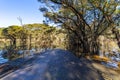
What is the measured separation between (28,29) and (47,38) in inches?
302

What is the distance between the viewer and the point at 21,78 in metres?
8.06

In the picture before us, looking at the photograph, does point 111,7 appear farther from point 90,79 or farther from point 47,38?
point 47,38

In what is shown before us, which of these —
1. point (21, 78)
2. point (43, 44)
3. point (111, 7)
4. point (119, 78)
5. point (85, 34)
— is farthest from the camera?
point (43, 44)

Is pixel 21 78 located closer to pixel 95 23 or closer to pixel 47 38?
pixel 95 23

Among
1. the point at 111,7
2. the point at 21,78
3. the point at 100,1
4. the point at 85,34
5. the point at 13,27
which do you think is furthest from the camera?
the point at 13,27

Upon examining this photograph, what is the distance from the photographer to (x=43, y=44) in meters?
57.1

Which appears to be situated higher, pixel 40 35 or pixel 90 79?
pixel 40 35

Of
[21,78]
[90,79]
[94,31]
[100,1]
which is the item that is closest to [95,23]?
[94,31]

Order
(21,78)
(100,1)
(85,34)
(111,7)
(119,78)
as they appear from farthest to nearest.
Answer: (85,34) < (111,7) < (100,1) < (119,78) < (21,78)

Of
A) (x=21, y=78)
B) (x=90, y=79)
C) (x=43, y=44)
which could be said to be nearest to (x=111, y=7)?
(x=90, y=79)

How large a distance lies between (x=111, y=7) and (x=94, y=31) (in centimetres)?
743

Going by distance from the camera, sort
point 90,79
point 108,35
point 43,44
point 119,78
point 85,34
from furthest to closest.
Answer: point 43,44
point 108,35
point 85,34
point 119,78
point 90,79

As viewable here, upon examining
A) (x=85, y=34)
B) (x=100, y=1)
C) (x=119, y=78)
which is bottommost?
(x=119, y=78)

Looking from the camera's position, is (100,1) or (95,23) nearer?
(100,1)
